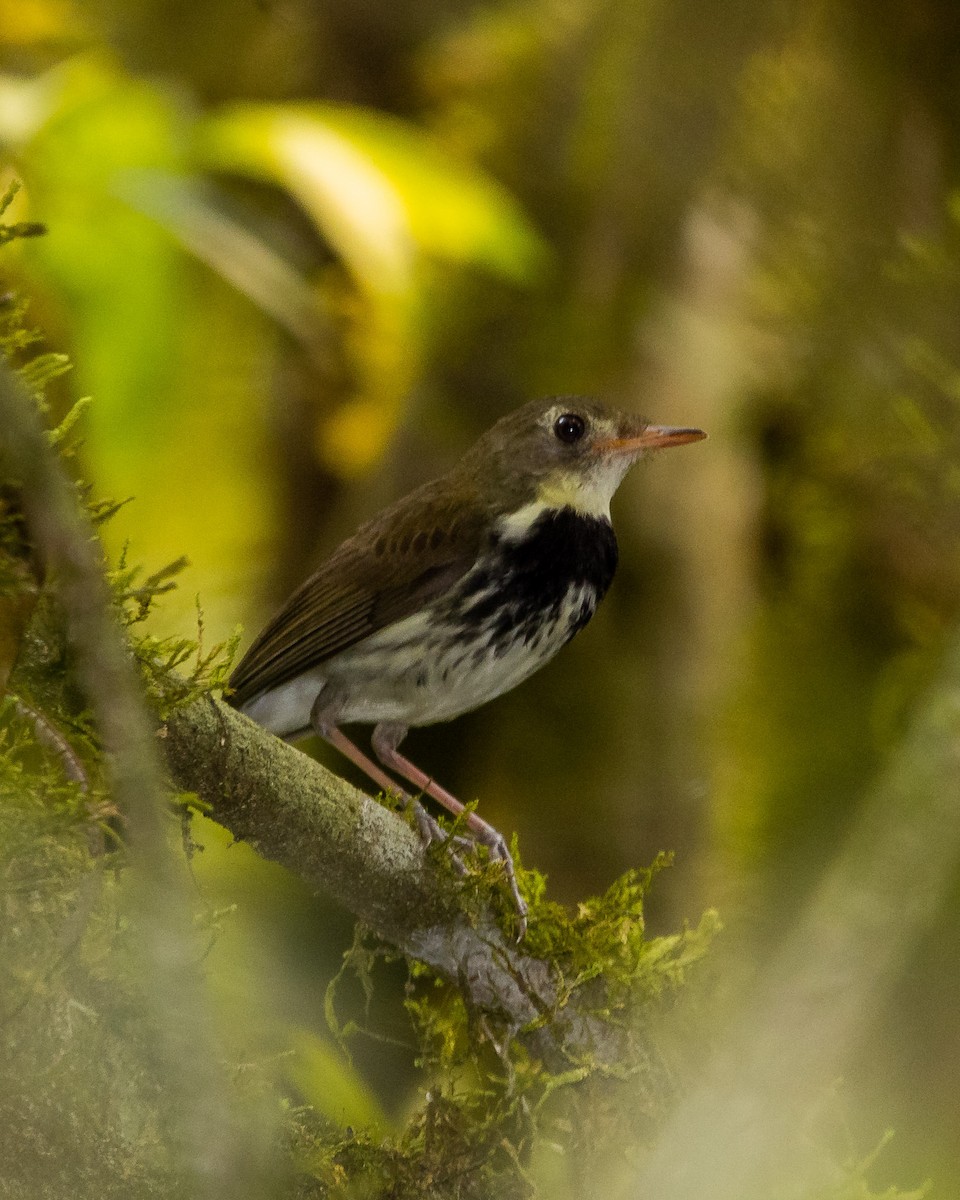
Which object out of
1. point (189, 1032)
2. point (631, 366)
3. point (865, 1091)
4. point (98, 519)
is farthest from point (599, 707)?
point (189, 1032)

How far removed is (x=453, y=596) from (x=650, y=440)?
0.66 metres

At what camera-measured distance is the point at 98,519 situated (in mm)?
1978

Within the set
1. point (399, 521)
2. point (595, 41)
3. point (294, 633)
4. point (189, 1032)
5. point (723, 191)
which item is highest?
point (595, 41)

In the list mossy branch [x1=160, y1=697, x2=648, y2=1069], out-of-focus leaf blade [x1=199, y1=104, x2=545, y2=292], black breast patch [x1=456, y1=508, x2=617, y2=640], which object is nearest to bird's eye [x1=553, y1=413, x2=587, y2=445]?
black breast patch [x1=456, y1=508, x2=617, y2=640]

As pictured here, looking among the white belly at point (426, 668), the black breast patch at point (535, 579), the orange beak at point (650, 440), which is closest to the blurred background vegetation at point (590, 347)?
the white belly at point (426, 668)

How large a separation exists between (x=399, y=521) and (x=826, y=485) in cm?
155

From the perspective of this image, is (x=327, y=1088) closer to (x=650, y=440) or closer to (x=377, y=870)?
(x=377, y=870)

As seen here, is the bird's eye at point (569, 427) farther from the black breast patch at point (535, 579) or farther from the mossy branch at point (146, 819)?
the mossy branch at point (146, 819)

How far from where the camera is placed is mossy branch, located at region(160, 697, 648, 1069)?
2225 millimetres

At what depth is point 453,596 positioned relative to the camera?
11.9 feet

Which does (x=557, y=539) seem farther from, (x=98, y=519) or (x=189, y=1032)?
(x=189, y=1032)

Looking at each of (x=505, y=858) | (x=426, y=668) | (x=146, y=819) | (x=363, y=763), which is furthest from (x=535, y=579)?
(x=146, y=819)

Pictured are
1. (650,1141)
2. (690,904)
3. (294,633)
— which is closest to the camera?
(650,1141)

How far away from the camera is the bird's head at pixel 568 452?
387 centimetres
